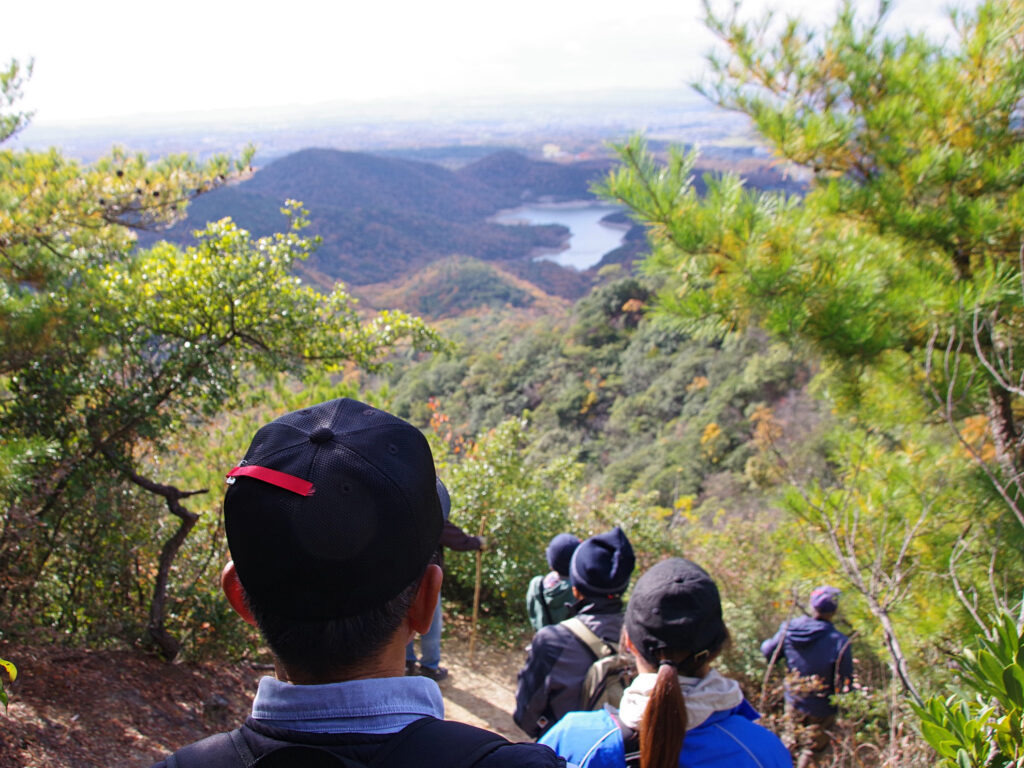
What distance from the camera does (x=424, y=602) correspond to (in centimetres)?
95

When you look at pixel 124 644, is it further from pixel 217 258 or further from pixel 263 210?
pixel 263 210

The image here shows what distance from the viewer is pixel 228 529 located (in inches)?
33.8

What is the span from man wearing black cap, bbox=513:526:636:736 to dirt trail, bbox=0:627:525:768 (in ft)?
5.67

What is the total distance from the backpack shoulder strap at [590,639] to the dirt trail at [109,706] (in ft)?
6.36

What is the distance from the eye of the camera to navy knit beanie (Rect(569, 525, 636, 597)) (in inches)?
103

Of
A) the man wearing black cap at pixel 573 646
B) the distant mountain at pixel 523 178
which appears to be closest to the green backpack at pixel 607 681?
the man wearing black cap at pixel 573 646

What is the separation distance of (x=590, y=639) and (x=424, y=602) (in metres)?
1.63

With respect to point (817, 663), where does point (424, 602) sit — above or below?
above

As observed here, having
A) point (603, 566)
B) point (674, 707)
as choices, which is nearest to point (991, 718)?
point (674, 707)

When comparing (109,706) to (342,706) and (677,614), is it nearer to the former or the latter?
(677,614)

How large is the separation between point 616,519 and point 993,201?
14.8ft

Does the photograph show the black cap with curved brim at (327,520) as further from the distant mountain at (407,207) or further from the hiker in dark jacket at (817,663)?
the distant mountain at (407,207)

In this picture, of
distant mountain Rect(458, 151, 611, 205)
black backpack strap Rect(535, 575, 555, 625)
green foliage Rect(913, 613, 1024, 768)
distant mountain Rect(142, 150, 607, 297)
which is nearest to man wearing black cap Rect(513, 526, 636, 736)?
black backpack strap Rect(535, 575, 555, 625)

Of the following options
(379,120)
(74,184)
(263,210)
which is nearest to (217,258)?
(74,184)
